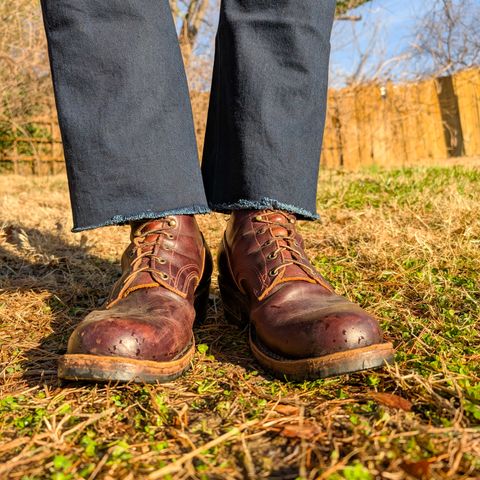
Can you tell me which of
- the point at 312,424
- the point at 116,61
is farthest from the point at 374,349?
the point at 116,61

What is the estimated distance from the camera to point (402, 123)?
12.4 metres

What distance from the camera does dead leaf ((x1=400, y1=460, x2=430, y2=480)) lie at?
73cm

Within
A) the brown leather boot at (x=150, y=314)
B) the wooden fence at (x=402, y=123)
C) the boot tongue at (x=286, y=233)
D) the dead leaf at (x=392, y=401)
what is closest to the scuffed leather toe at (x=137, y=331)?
the brown leather boot at (x=150, y=314)

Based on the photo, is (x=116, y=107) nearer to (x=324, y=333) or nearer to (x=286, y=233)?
(x=286, y=233)

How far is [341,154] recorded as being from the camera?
1204 centimetres

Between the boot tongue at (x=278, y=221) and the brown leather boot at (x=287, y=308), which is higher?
the boot tongue at (x=278, y=221)

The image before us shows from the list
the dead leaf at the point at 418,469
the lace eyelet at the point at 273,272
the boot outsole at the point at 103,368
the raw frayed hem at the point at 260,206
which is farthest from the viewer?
the raw frayed hem at the point at 260,206

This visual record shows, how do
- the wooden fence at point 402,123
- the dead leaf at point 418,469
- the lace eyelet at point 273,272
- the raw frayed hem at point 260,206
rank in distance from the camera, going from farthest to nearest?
the wooden fence at point 402,123 < the raw frayed hem at point 260,206 < the lace eyelet at point 273,272 < the dead leaf at point 418,469

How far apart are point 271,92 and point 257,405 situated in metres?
0.78

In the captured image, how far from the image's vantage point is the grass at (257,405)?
2.59ft

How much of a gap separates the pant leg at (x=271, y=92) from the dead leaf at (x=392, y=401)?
0.57 meters

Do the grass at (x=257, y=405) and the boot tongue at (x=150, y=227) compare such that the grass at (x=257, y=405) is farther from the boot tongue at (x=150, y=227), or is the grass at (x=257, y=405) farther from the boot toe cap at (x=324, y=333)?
the boot tongue at (x=150, y=227)

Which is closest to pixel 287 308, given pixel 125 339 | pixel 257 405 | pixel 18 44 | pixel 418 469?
pixel 257 405

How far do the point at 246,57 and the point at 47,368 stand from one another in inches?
36.0
